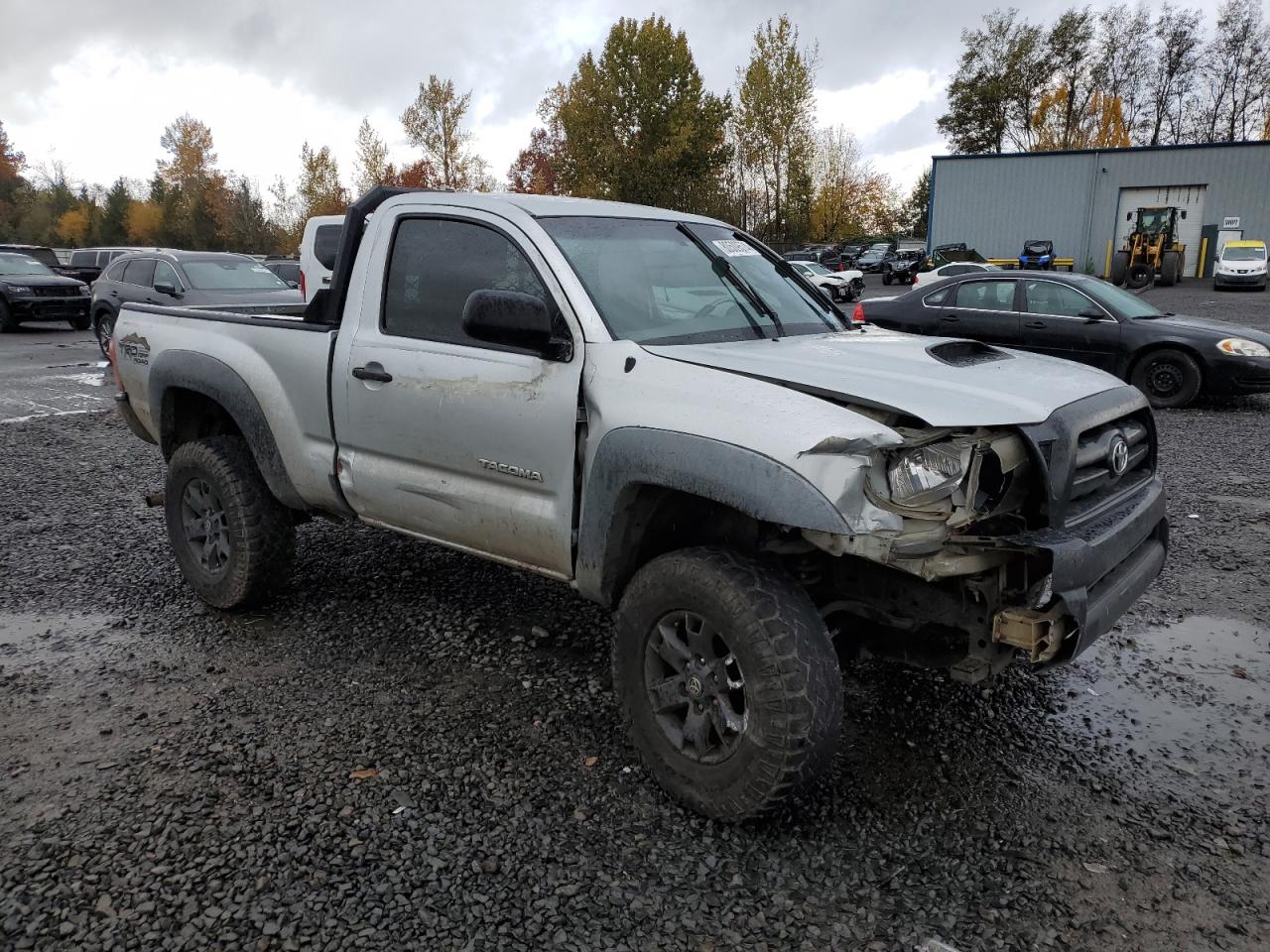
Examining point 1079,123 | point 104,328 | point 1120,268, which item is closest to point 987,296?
point 104,328

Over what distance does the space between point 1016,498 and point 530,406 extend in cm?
162

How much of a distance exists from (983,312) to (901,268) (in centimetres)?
3244

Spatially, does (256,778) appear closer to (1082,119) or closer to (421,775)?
(421,775)

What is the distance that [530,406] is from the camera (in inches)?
131

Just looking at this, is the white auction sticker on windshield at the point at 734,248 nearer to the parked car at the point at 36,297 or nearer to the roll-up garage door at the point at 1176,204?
the parked car at the point at 36,297

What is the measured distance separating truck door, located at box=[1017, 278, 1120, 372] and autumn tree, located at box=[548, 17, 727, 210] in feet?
110

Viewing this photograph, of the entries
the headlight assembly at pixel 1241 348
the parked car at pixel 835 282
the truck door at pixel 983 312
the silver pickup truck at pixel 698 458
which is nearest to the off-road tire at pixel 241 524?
the silver pickup truck at pixel 698 458

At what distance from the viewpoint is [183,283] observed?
46.3 ft

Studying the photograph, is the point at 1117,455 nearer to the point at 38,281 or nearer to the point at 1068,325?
the point at 1068,325

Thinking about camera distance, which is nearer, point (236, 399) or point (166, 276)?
point (236, 399)

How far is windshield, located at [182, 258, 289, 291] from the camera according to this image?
1425cm

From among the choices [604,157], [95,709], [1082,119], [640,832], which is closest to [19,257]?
[95,709]

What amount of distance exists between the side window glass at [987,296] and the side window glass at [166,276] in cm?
1096

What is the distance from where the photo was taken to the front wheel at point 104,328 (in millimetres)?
15484
